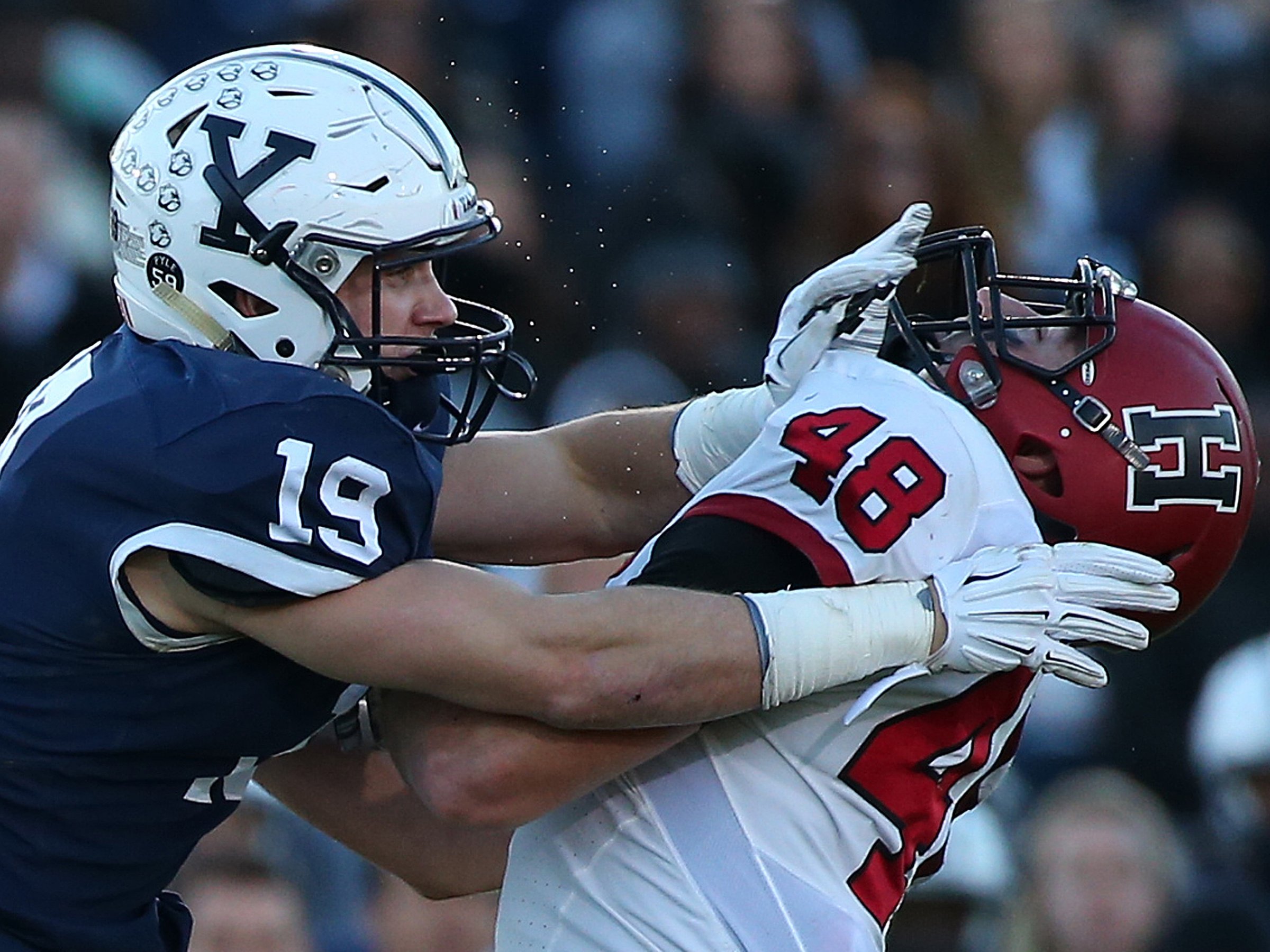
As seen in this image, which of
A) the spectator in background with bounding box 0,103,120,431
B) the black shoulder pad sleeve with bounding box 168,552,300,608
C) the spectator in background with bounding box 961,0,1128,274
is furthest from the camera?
the spectator in background with bounding box 961,0,1128,274

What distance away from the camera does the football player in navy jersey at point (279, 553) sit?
103 inches

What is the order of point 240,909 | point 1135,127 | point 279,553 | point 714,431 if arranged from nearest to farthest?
point 279,553
point 714,431
point 240,909
point 1135,127

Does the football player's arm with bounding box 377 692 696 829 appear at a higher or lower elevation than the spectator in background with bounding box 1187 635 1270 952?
higher

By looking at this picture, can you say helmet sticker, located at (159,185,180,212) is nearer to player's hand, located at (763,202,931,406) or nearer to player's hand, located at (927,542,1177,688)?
player's hand, located at (763,202,931,406)

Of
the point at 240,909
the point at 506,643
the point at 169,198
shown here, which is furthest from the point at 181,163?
the point at 240,909

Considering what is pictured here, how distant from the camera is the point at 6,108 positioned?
5879 mm

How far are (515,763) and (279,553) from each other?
40cm

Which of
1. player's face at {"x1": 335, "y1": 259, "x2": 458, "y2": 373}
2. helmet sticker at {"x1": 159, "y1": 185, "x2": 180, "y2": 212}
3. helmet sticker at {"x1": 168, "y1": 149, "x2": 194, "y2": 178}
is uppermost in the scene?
helmet sticker at {"x1": 168, "y1": 149, "x2": 194, "y2": 178}

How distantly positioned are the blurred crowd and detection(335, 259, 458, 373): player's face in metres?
1.98

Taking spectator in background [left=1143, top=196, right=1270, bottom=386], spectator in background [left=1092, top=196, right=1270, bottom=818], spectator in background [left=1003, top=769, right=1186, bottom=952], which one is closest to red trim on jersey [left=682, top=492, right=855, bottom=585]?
spectator in background [left=1003, top=769, right=1186, bottom=952]

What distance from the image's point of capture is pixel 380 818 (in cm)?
338

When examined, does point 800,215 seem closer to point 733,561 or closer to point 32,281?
point 32,281

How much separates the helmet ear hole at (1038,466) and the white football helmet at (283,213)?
2.34 ft

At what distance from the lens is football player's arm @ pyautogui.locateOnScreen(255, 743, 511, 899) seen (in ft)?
11.1
